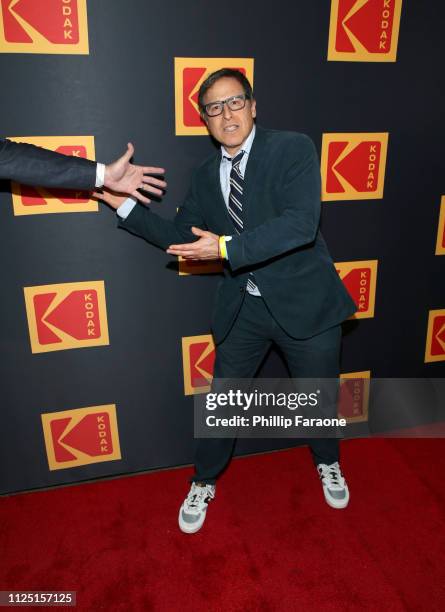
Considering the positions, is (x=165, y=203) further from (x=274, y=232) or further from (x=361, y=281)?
(x=361, y=281)

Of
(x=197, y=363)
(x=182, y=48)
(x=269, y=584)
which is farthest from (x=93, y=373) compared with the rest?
(x=182, y=48)

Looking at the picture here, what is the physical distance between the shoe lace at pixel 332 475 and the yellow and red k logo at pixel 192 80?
154 centimetres

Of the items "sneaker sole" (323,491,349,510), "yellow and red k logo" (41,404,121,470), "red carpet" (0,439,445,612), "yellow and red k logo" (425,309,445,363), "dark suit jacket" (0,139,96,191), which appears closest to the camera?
"dark suit jacket" (0,139,96,191)

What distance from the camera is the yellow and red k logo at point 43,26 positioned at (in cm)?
170

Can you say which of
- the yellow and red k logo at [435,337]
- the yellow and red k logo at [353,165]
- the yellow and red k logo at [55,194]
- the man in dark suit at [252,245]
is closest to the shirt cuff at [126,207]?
the man in dark suit at [252,245]

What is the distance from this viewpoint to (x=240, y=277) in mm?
1892

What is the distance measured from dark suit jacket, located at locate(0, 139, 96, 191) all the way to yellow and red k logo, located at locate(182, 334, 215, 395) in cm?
86

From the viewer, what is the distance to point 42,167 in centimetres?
166

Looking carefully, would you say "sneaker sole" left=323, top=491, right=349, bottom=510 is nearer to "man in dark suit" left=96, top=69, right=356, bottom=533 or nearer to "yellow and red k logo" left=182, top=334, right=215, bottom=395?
"man in dark suit" left=96, top=69, right=356, bottom=533

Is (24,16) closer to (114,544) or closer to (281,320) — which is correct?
(281,320)

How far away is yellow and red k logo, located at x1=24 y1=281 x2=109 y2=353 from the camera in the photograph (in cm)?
204

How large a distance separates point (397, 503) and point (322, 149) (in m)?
1.55

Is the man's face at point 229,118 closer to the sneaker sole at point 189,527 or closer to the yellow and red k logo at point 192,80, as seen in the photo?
the yellow and red k logo at point 192,80

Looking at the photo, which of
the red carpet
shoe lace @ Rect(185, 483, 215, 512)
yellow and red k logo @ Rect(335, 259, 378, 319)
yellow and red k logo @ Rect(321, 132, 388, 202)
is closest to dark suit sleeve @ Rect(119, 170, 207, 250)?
yellow and red k logo @ Rect(321, 132, 388, 202)
